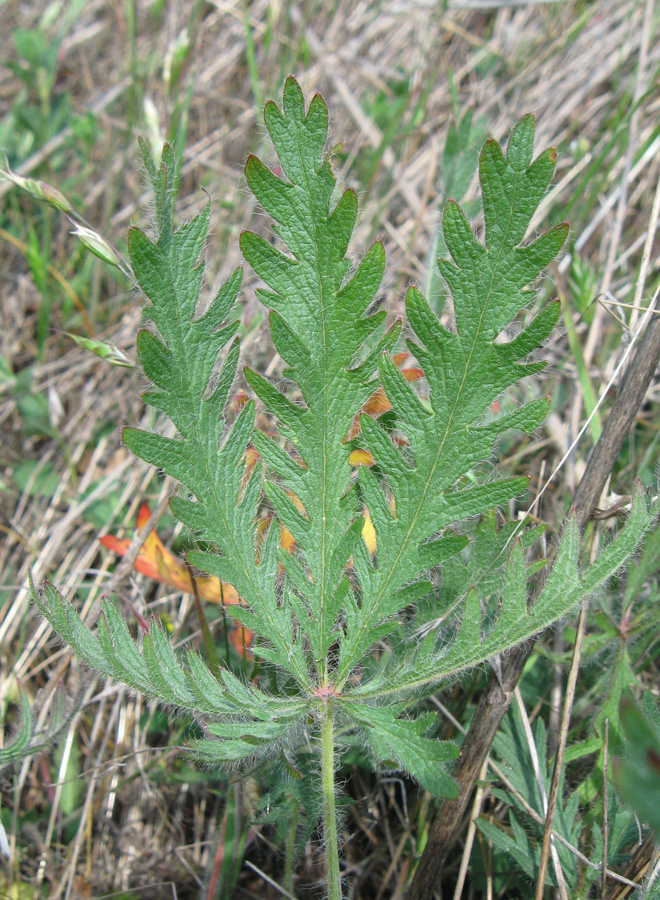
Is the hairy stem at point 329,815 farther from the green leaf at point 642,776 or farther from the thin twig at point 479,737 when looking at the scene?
the green leaf at point 642,776

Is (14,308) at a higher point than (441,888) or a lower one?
higher

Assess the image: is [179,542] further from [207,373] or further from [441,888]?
[441,888]

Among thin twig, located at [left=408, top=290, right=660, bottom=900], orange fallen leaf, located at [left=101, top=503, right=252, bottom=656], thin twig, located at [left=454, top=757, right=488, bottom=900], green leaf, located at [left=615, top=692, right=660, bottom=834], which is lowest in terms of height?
thin twig, located at [left=454, top=757, right=488, bottom=900]

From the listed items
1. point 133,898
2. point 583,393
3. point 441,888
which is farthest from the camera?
point 583,393

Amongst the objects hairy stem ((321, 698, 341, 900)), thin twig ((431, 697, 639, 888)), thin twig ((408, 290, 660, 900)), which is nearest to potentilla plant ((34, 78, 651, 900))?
hairy stem ((321, 698, 341, 900))

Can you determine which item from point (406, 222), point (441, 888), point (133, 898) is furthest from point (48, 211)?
point (441, 888)

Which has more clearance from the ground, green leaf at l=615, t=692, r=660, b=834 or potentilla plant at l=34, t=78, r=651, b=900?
potentilla plant at l=34, t=78, r=651, b=900

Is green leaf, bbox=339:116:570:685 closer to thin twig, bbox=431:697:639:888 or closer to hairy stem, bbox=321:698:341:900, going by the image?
hairy stem, bbox=321:698:341:900

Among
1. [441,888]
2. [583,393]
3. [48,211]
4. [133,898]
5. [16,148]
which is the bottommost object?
[441,888]
